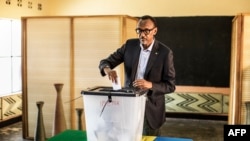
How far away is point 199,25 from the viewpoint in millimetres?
5957

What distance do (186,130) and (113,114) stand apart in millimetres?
3840

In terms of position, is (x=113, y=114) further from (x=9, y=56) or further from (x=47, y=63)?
(x=9, y=56)

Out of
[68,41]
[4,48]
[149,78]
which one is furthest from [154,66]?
[4,48]

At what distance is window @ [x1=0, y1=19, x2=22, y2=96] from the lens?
537cm

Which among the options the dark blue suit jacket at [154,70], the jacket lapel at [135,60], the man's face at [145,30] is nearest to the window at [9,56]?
the dark blue suit jacket at [154,70]

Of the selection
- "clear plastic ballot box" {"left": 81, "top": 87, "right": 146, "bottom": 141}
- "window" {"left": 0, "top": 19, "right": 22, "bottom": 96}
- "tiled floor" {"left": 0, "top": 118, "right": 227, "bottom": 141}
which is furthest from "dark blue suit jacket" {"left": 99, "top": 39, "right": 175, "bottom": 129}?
"window" {"left": 0, "top": 19, "right": 22, "bottom": 96}

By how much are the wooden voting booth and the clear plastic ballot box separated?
2.59m

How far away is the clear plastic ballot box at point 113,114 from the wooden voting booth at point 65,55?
259 cm

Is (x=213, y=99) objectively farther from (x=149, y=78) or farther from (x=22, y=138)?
(x=149, y=78)

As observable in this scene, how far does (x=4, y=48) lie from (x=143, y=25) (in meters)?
3.78

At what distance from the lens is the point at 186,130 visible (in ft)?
17.4

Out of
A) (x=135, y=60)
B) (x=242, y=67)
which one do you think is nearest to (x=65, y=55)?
(x=242, y=67)

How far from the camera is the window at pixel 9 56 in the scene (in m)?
5.37

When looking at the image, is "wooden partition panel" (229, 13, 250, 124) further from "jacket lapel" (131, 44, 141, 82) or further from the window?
the window
